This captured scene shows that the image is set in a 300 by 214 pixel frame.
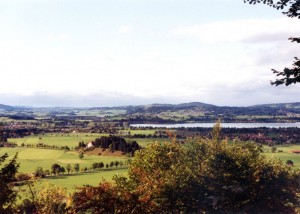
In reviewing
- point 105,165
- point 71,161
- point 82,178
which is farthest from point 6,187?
point 71,161

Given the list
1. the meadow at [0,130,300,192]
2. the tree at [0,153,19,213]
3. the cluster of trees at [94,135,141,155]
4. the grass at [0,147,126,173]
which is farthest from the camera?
the cluster of trees at [94,135,141,155]

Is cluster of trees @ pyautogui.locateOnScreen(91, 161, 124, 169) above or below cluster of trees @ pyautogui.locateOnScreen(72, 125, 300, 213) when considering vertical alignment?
below

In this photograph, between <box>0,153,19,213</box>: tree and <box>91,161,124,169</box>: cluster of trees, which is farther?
<box>91,161,124,169</box>: cluster of trees

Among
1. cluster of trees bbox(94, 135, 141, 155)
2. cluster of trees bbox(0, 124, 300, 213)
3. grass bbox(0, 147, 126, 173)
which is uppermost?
cluster of trees bbox(0, 124, 300, 213)

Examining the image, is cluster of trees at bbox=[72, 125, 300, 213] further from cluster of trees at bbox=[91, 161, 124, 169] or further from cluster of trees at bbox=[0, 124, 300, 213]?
cluster of trees at bbox=[91, 161, 124, 169]

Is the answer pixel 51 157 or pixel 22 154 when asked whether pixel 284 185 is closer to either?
pixel 51 157

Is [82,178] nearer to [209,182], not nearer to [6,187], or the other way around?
[209,182]

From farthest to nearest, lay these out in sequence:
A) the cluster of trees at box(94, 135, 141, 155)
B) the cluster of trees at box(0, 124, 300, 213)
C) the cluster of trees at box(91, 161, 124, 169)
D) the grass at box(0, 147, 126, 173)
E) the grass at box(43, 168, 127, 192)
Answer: the cluster of trees at box(94, 135, 141, 155), the grass at box(0, 147, 126, 173), the cluster of trees at box(91, 161, 124, 169), the grass at box(43, 168, 127, 192), the cluster of trees at box(0, 124, 300, 213)

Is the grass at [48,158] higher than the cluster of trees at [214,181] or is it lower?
lower

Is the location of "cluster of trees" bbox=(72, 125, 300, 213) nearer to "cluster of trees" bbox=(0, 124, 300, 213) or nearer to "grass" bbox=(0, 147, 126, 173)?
"cluster of trees" bbox=(0, 124, 300, 213)

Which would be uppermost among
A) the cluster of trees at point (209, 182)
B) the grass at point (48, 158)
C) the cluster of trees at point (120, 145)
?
the cluster of trees at point (209, 182)

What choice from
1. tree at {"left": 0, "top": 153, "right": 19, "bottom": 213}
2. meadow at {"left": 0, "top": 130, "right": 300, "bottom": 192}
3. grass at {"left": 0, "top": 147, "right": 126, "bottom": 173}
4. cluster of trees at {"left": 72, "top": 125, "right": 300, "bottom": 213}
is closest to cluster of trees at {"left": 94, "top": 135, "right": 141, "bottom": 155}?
meadow at {"left": 0, "top": 130, "right": 300, "bottom": 192}

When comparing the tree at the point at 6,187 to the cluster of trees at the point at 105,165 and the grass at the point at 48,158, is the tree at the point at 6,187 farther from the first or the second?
the cluster of trees at the point at 105,165

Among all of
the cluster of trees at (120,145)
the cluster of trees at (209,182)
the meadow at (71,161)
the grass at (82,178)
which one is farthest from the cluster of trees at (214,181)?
the cluster of trees at (120,145)
